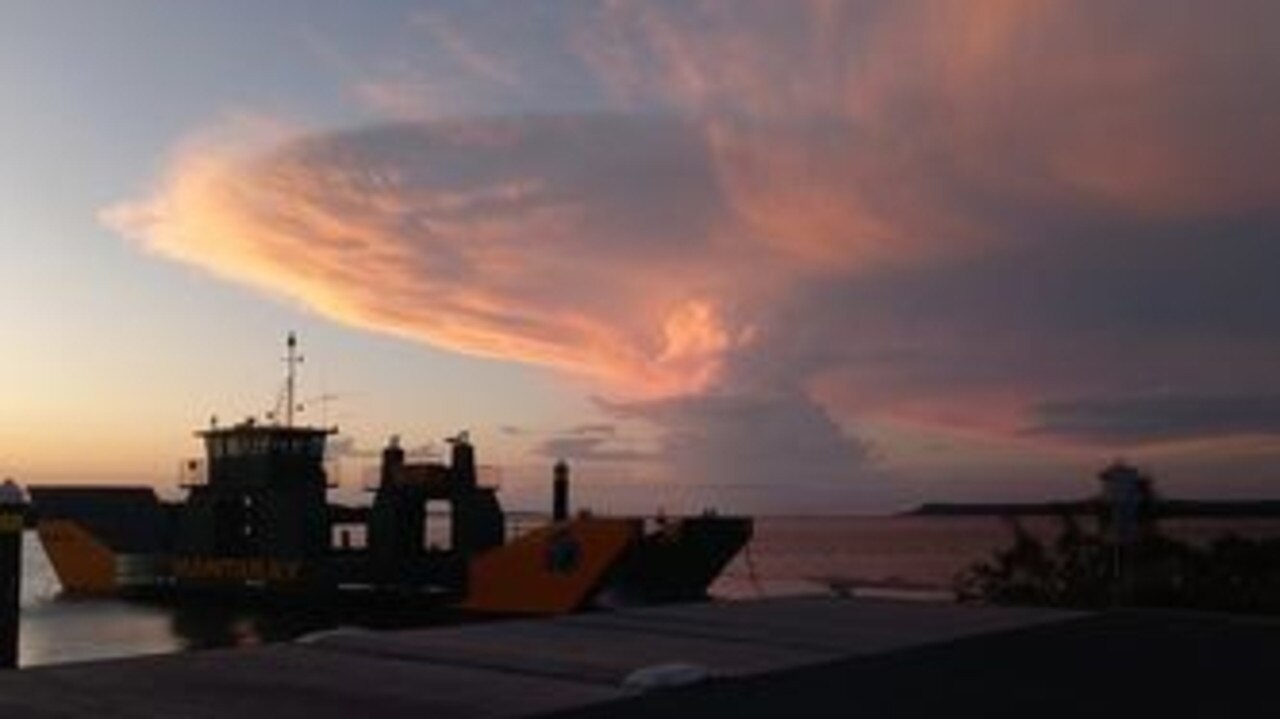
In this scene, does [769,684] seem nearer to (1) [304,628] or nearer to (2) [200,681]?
(2) [200,681]

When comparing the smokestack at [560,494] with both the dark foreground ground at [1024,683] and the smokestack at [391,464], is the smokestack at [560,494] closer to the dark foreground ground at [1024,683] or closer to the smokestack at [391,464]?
the smokestack at [391,464]

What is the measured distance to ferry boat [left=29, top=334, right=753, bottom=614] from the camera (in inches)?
1989

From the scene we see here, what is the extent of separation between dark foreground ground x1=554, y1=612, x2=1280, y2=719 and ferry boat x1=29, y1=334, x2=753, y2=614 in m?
33.0

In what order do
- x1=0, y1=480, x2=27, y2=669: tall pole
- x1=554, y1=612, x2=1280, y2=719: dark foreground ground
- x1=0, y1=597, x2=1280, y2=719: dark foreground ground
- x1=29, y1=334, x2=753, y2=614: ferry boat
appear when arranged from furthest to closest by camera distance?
x1=29, y1=334, x2=753, y2=614: ferry boat → x1=0, y1=480, x2=27, y2=669: tall pole → x1=554, y1=612, x2=1280, y2=719: dark foreground ground → x1=0, y1=597, x2=1280, y2=719: dark foreground ground

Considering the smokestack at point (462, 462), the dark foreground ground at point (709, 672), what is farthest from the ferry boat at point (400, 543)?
the dark foreground ground at point (709, 672)

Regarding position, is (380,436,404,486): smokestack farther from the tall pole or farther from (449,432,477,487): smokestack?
the tall pole

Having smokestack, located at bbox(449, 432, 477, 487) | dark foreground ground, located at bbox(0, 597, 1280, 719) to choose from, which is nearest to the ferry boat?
smokestack, located at bbox(449, 432, 477, 487)

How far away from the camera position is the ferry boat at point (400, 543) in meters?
50.5

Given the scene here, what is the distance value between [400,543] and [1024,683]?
40.9 m

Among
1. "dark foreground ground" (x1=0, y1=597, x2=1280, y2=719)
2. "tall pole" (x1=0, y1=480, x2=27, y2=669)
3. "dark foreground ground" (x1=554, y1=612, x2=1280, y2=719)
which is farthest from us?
"tall pole" (x1=0, y1=480, x2=27, y2=669)

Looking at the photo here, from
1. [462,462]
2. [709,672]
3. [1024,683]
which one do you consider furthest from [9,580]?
[462,462]

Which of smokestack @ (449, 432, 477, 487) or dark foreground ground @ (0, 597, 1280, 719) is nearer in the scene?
dark foreground ground @ (0, 597, 1280, 719)

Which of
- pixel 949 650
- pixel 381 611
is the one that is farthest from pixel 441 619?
pixel 949 650

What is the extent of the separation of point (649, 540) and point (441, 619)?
652cm
